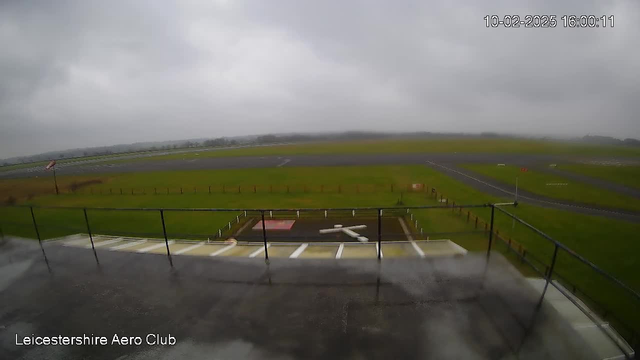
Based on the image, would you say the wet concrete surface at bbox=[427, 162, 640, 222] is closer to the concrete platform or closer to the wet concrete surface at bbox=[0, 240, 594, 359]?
the concrete platform

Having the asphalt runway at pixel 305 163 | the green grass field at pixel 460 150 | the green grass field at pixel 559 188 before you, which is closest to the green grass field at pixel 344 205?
the green grass field at pixel 559 188

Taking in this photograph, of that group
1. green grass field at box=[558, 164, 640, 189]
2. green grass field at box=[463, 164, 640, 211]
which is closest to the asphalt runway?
green grass field at box=[558, 164, 640, 189]

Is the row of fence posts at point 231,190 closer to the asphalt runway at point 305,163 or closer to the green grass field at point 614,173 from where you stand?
the asphalt runway at point 305,163

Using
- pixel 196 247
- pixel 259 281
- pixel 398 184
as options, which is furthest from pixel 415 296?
pixel 398 184

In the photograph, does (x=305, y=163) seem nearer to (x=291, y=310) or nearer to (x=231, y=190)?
(x=231, y=190)

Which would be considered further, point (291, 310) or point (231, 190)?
point (231, 190)

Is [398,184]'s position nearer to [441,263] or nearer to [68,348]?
[441,263]

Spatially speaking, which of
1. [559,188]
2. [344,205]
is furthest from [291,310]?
[559,188]

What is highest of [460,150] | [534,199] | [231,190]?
[460,150]
